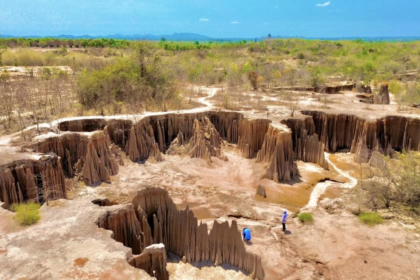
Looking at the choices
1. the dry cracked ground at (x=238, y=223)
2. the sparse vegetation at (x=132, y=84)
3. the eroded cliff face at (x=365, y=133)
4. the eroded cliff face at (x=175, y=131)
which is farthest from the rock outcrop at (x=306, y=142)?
the sparse vegetation at (x=132, y=84)

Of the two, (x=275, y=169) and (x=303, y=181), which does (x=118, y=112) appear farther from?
(x=303, y=181)

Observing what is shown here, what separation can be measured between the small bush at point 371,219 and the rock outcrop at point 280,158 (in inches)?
232

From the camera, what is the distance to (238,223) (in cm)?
1677

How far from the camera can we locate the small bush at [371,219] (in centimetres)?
1592

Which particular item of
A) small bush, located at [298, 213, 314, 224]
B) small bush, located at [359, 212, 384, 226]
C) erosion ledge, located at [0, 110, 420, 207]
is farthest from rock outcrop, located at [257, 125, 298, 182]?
small bush, located at [359, 212, 384, 226]

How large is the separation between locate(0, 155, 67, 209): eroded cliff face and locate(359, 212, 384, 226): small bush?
46.9ft

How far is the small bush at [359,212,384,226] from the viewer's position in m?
15.9

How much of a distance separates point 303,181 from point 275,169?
204cm

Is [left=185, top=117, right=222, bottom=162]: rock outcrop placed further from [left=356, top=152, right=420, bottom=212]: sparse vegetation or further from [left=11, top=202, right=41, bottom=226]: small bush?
[left=11, top=202, right=41, bottom=226]: small bush

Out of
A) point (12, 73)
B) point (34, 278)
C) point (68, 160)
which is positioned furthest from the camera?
point (12, 73)

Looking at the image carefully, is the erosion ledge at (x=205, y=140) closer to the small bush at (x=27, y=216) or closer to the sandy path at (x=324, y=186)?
the sandy path at (x=324, y=186)

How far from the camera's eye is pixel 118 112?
87.4 feet

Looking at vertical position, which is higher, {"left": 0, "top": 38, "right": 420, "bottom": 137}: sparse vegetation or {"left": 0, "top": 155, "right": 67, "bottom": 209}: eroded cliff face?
{"left": 0, "top": 38, "right": 420, "bottom": 137}: sparse vegetation

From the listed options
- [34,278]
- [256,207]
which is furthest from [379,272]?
[34,278]
